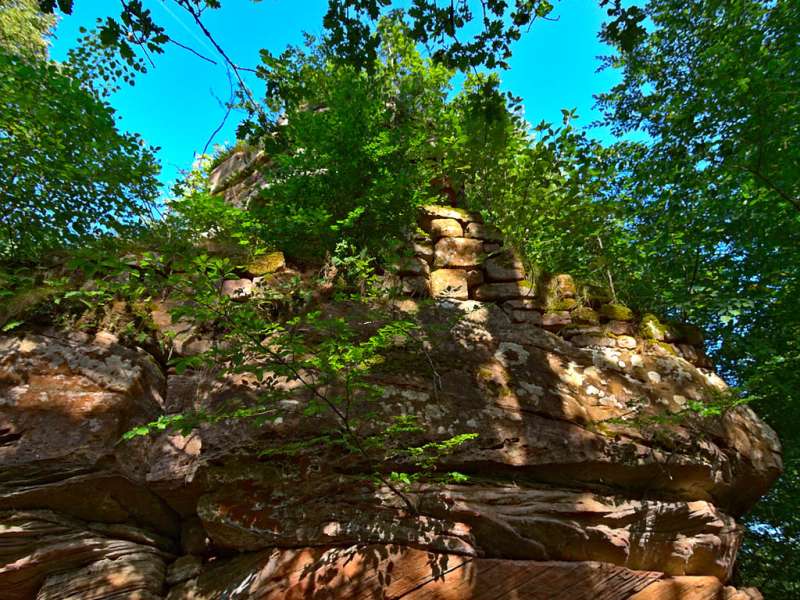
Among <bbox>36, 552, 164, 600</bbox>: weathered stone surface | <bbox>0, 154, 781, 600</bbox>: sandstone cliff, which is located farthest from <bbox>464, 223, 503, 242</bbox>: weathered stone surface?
<bbox>36, 552, 164, 600</bbox>: weathered stone surface

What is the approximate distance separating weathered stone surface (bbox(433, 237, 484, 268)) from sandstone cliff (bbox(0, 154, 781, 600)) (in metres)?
1.78

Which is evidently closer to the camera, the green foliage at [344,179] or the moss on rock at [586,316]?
the moss on rock at [586,316]

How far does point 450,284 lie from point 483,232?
1489mm

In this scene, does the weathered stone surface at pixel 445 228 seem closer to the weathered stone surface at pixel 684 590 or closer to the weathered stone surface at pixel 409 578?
the weathered stone surface at pixel 409 578

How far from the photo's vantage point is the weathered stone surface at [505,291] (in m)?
6.20

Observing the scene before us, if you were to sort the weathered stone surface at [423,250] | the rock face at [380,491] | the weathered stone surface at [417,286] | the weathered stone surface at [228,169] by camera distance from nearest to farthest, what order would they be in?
1. the rock face at [380,491]
2. the weathered stone surface at [417,286]
3. the weathered stone surface at [423,250]
4. the weathered stone surface at [228,169]

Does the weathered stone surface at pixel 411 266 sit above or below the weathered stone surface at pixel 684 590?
above

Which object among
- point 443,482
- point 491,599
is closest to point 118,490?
point 443,482

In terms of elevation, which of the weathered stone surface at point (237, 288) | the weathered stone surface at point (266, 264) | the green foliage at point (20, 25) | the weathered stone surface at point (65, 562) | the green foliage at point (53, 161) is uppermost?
the green foliage at point (20, 25)

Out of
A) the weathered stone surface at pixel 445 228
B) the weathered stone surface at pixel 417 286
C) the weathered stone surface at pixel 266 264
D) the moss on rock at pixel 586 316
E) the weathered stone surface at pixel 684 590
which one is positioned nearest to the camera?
the weathered stone surface at pixel 684 590

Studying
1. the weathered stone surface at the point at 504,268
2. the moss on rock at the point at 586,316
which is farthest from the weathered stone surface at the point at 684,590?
the weathered stone surface at the point at 504,268

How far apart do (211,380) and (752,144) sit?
834 centimetres

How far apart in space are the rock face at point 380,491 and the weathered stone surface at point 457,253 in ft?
6.25

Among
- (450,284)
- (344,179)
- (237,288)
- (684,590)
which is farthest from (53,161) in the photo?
(684,590)
